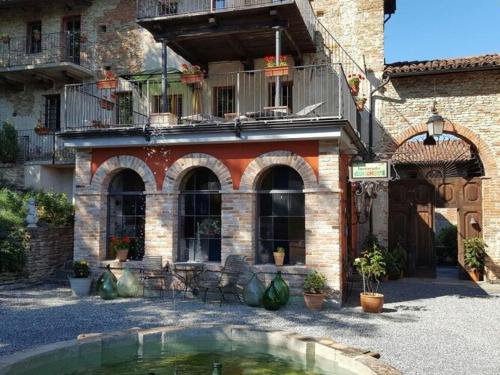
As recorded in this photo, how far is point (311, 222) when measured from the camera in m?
9.23

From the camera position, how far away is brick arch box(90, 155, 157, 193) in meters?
10.5

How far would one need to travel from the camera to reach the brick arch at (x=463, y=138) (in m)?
12.8

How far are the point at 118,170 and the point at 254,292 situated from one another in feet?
14.9

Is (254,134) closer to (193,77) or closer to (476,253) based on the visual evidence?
(193,77)

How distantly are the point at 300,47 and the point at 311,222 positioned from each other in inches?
268

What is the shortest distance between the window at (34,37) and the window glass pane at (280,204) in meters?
12.6

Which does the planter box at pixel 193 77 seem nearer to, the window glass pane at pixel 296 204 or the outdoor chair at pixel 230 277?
the window glass pane at pixel 296 204

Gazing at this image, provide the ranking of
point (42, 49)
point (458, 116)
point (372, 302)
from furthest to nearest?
1. point (42, 49)
2. point (458, 116)
3. point (372, 302)

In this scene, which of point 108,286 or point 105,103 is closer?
point 108,286

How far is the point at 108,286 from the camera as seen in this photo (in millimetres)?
9938

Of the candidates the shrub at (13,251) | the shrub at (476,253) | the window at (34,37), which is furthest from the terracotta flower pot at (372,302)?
the window at (34,37)

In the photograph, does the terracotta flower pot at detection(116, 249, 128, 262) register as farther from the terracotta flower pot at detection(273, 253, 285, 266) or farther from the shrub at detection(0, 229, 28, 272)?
the terracotta flower pot at detection(273, 253, 285, 266)

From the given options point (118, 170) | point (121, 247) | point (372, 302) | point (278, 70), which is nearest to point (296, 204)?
point (372, 302)

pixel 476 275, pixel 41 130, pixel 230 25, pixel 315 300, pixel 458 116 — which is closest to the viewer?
pixel 315 300
